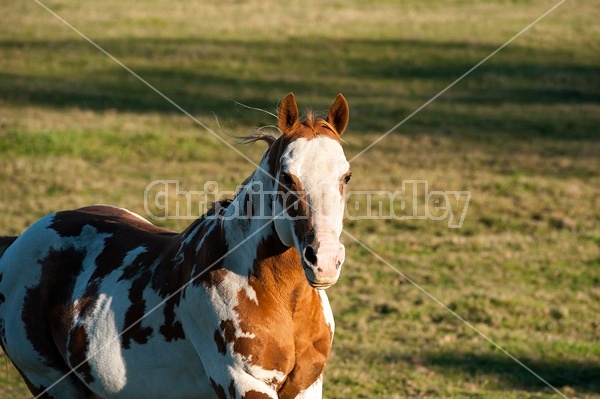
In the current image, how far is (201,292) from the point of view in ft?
14.6

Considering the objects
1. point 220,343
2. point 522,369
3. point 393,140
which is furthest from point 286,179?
point 393,140

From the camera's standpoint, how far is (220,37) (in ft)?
86.3

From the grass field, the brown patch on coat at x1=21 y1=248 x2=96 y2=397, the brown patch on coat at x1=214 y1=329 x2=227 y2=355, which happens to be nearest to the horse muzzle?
the brown patch on coat at x1=214 y1=329 x2=227 y2=355

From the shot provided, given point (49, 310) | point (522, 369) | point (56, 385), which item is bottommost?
point (522, 369)

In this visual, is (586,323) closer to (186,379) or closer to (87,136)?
(186,379)

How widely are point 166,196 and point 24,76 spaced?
9.81m

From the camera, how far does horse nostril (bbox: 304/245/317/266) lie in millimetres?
3855

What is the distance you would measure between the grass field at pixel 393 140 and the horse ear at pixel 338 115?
3.05m

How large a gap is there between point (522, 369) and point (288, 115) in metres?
4.35

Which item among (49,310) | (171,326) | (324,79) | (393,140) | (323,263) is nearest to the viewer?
(323,263)

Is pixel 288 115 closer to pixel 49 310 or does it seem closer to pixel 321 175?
pixel 321 175

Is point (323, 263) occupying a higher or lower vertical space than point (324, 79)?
lower

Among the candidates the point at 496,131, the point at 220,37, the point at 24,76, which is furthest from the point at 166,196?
the point at 220,37

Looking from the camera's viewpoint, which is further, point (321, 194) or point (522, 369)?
point (522, 369)
